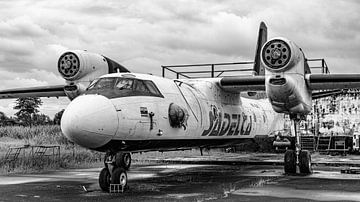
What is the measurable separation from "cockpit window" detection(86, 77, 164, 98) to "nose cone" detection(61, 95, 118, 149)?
1.45 ft

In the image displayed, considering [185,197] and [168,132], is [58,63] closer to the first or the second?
[168,132]

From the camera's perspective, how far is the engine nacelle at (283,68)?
1195 centimetres

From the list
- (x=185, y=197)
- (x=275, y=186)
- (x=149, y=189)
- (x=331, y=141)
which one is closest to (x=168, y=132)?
(x=149, y=189)

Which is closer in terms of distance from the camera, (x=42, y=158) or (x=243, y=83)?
(x=243, y=83)

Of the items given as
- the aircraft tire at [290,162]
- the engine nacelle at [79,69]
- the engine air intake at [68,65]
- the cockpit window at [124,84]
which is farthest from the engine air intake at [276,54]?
the engine air intake at [68,65]

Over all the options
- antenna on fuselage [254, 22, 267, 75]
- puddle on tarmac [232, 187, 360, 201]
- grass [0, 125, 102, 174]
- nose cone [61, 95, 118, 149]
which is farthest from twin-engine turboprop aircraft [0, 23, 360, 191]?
grass [0, 125, 102, 174]

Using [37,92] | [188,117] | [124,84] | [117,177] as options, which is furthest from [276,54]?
[37,92]

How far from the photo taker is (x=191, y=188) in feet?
33.4

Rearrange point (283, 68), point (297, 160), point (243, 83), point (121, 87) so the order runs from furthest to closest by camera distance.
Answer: point (243, 83) → point (297, 160) → point (283, 68) → point (121, 87)

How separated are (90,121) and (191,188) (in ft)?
10.2

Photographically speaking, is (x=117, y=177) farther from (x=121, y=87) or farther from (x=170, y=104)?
(x=170, y=104)

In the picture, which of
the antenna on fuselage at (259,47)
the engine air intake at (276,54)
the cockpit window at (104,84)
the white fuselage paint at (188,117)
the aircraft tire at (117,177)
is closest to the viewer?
the white fuselage paint at (188,117)

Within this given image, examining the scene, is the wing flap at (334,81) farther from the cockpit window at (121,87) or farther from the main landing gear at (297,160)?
the cockpit window at (121,87)

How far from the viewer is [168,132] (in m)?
10.4
